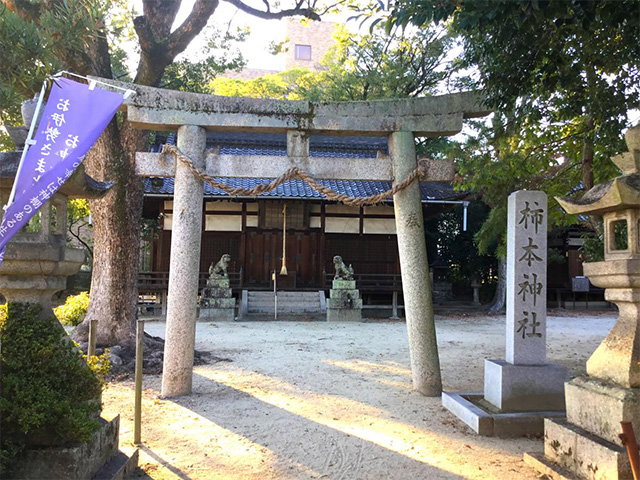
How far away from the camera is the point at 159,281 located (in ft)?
53.5

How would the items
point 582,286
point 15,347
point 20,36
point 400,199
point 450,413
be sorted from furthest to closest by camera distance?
1. point 582,286
2. point 400,199
3. point 450,413
4. point 20,36
5. point 15,347

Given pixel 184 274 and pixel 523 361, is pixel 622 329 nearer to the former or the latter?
pixel 523 361

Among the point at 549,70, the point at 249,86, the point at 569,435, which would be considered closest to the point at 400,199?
the point at 549,70

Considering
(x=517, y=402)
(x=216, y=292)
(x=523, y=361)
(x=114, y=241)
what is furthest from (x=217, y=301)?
(x=517, y=402)

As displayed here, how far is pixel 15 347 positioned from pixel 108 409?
8.97 ft

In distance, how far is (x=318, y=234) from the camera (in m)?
17.6

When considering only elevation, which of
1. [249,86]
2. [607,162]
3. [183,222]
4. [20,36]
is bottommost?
[183,222]

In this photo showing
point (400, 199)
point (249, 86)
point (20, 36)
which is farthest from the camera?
point (249, 86)

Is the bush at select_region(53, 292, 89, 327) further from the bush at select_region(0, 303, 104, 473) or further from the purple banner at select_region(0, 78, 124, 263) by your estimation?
the purple banner at select_region(0, 78, 124, 263)

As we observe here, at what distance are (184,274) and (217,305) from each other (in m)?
9.36

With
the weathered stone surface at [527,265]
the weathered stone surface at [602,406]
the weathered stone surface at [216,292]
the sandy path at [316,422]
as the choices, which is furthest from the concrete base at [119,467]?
the weathered stone surface at [216,292]

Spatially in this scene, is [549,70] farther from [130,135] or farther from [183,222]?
[130,135]

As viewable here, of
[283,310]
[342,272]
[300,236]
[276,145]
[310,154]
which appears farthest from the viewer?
[310,154]

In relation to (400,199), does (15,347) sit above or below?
below
